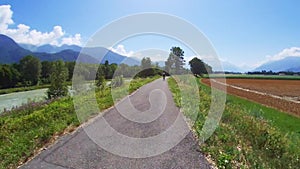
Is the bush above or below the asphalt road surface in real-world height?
above

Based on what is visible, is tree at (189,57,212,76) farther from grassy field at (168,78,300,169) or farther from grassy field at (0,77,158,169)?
grassy field at (0,77,158,169)

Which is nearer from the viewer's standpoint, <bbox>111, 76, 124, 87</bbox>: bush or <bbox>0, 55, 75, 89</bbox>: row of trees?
<bbox>111, 76, 124, 87</bbox>: bush

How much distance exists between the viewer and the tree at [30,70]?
3267 inches

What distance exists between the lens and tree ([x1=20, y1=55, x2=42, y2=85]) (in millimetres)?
82975

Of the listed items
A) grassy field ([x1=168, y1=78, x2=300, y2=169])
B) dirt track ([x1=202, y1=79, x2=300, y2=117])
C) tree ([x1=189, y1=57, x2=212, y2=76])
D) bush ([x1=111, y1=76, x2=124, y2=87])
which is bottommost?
dirt track ([x1=202, y1=79, x2=300, y2=117])

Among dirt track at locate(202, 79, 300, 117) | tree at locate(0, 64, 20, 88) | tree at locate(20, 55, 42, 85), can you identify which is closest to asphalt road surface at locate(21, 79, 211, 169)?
dirt track at locate(202, 79, 300, 117)

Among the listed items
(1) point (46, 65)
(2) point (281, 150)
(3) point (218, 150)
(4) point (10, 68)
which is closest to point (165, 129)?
(3) point (218, 150)

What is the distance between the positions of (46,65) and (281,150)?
3769 inches

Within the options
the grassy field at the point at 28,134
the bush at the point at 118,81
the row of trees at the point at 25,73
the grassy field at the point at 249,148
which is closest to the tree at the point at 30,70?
the row of trees at the point at 25,73

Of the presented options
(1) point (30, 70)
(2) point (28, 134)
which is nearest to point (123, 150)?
(2) point (28, 134)

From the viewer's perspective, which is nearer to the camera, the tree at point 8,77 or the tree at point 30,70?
the tree at point 8,77

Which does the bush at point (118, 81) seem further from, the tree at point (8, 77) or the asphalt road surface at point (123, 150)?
the tree at point (8, 77)

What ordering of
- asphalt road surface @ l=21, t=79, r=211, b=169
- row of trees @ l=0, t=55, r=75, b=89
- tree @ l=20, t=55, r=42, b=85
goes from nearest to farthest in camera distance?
asphalt road surface @ l=21, t=79, r=211, b=169
row of trees @ l=0, t=55, r=75, b=89
tree @ l=20, t=55, r=42, b=85

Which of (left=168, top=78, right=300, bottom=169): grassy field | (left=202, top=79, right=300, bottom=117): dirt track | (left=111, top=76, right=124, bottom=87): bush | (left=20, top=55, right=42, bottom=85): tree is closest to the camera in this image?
(left=168, top=78, right=300, bottom=169): grassy field
